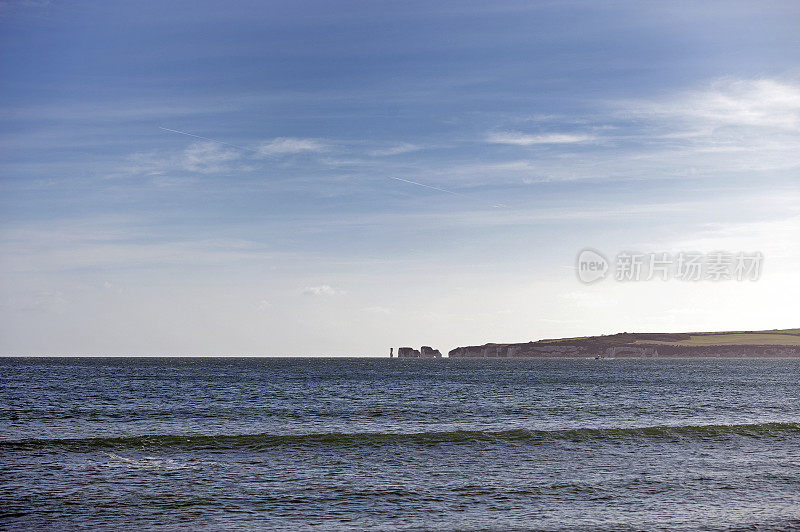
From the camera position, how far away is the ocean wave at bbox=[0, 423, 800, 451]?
3722 centimetres

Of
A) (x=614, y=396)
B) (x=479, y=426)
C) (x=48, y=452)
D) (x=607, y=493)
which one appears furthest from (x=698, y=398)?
(x=48, y=452)

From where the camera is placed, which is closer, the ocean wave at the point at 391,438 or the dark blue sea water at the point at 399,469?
the dark blue sea water at the point at 399,469

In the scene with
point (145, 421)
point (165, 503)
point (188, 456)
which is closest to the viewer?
point (165, 503)

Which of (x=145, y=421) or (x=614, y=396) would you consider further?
(x=614, y=396)

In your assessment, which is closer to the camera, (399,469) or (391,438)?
(399,469)

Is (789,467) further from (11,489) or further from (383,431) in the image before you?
Answer: (11,489)

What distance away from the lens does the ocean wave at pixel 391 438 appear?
3722 cm

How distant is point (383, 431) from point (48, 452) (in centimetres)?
1925

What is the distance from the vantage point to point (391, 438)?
39844mm

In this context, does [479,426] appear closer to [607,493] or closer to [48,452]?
[607,493]

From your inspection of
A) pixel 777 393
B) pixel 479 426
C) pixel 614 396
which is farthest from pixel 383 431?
pixel 777 393

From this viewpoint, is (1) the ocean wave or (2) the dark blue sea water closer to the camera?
(2) the dark blue sea water

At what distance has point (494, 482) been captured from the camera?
90.4ft

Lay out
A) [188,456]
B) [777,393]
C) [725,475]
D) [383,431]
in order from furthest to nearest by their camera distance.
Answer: [777,393] → [383,431] → [188,456] → [725,475]
